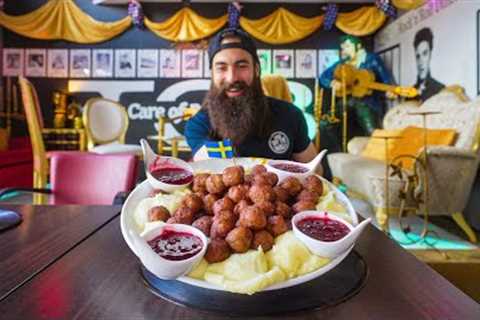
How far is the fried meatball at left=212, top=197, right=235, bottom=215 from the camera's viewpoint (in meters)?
0.57

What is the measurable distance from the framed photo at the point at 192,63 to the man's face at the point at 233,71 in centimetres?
419

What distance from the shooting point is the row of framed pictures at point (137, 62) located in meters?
5.83

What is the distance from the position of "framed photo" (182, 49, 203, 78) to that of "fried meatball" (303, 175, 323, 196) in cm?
549

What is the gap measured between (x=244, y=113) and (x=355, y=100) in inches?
160

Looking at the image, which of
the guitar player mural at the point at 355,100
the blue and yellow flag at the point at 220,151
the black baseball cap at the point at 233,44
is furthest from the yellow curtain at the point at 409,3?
the blue and yellow flag at the point at 220,151

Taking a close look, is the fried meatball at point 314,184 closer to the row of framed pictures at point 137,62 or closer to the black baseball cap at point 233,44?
the black baseball cap at point 233,44

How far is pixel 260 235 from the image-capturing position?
53cm

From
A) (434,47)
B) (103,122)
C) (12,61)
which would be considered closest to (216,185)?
(103,122)

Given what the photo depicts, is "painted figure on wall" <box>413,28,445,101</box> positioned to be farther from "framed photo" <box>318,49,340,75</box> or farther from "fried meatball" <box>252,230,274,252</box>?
"fried meatball" <box>252,230,274,252</box>

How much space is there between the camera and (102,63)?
586 cm

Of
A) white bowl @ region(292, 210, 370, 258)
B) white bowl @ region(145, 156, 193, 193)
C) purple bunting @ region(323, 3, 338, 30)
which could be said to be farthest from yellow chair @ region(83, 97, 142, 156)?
white bowl @ region(292, 210, 370, 258)

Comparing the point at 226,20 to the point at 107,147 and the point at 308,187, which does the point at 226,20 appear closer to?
the point at 107,147

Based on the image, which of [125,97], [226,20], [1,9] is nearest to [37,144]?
[125,97]

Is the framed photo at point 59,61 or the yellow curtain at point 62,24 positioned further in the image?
the framed photo at point 59,61
